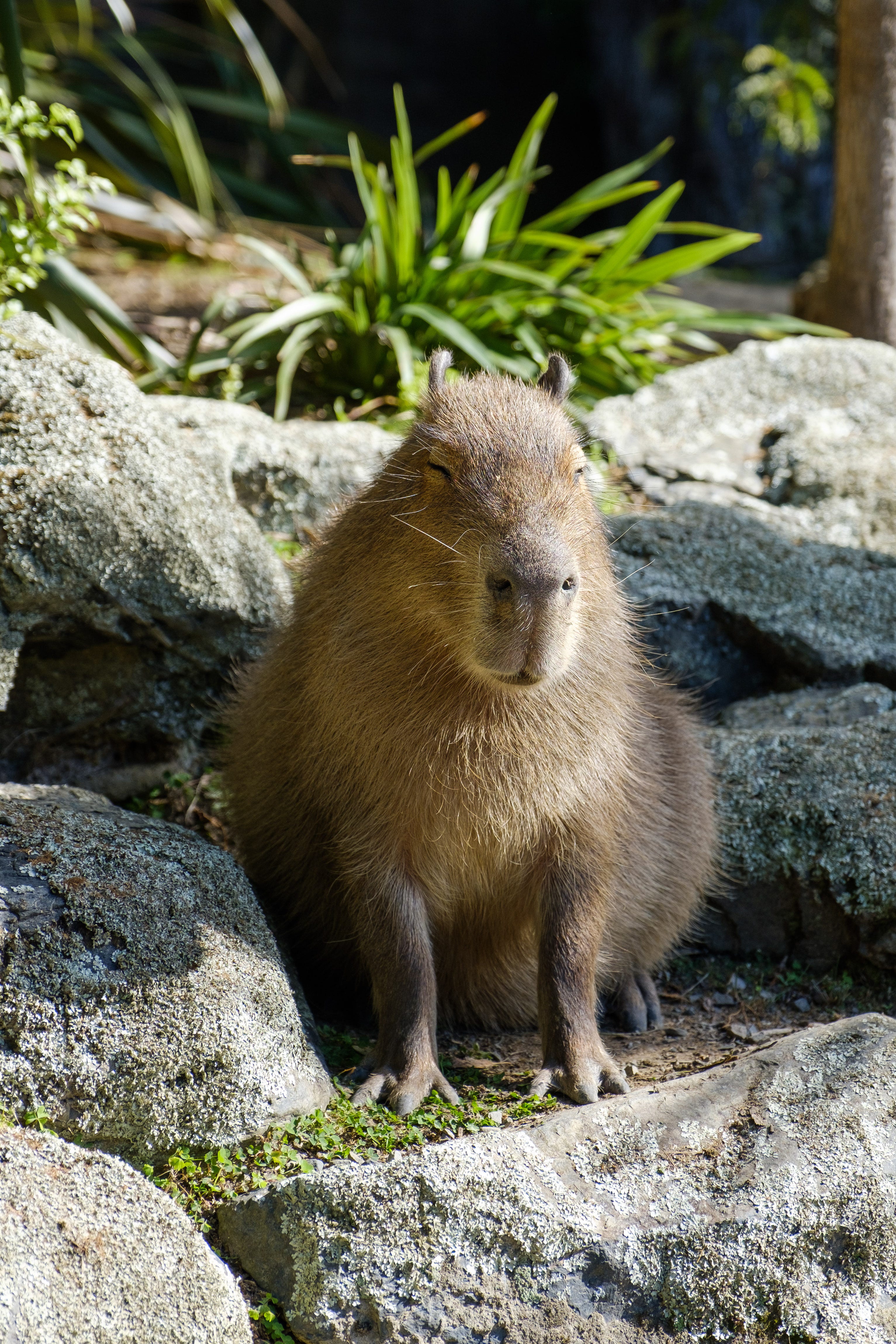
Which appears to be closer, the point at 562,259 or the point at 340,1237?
the point at 340,1237

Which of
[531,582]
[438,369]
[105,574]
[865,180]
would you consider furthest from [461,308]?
[531,582]

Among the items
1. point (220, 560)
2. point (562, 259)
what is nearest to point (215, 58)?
point (562, 259)

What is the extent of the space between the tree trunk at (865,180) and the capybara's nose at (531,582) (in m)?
4.58

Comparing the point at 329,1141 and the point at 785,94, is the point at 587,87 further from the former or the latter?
the point at 329,1141

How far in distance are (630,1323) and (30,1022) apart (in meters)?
1.16

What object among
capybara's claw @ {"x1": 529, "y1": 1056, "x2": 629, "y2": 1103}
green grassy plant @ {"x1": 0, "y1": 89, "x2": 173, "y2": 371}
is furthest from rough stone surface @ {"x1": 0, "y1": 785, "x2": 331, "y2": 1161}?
green grassy plant @ {"x1": 0, "y1": 89, "x2": 173, "y2": 371}

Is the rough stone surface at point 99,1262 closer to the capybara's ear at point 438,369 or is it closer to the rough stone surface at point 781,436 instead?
the capybara's ear at point 438,369

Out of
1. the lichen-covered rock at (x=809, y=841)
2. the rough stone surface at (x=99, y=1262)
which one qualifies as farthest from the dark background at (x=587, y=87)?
the rough stone surface at (x=99, y=1262)

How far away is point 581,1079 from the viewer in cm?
262

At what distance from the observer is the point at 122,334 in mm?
5824

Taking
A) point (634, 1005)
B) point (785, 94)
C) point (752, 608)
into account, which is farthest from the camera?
point (785, 94)

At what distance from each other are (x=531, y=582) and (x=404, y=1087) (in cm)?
108

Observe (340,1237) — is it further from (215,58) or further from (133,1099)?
(215,58)

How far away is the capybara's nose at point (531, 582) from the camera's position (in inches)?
90.8
